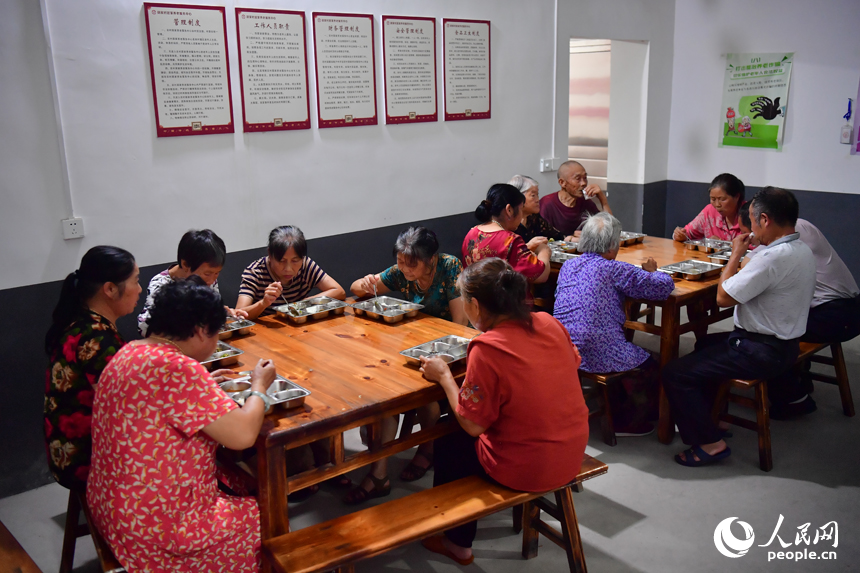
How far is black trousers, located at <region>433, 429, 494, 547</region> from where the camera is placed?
102 inches

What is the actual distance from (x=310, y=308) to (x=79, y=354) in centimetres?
125

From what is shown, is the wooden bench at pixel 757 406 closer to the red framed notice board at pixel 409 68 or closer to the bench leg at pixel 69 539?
the red framed notice board at pixel 409 68

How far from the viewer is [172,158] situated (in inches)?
144

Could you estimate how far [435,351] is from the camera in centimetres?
276

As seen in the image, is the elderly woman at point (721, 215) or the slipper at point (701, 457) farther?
the elderly woman at point (721, 215)

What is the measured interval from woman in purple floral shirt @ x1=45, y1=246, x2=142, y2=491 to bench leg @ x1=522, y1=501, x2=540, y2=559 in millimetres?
1613

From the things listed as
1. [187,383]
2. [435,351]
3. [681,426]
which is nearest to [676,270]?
[681,426]

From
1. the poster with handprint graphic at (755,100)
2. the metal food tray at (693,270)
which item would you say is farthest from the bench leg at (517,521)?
the poster with handprint graphic at (755,100)

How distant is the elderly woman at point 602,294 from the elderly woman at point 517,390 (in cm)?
103

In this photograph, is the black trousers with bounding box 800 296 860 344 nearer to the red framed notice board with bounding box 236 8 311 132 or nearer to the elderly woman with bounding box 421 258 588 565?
the elderly woman with bounding box 421 258 588 565

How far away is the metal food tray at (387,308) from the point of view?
3186mm

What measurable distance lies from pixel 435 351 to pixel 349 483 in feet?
3.22

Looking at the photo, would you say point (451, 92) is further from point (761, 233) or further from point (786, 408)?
point (786, 408)

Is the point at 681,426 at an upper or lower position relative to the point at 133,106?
lower
